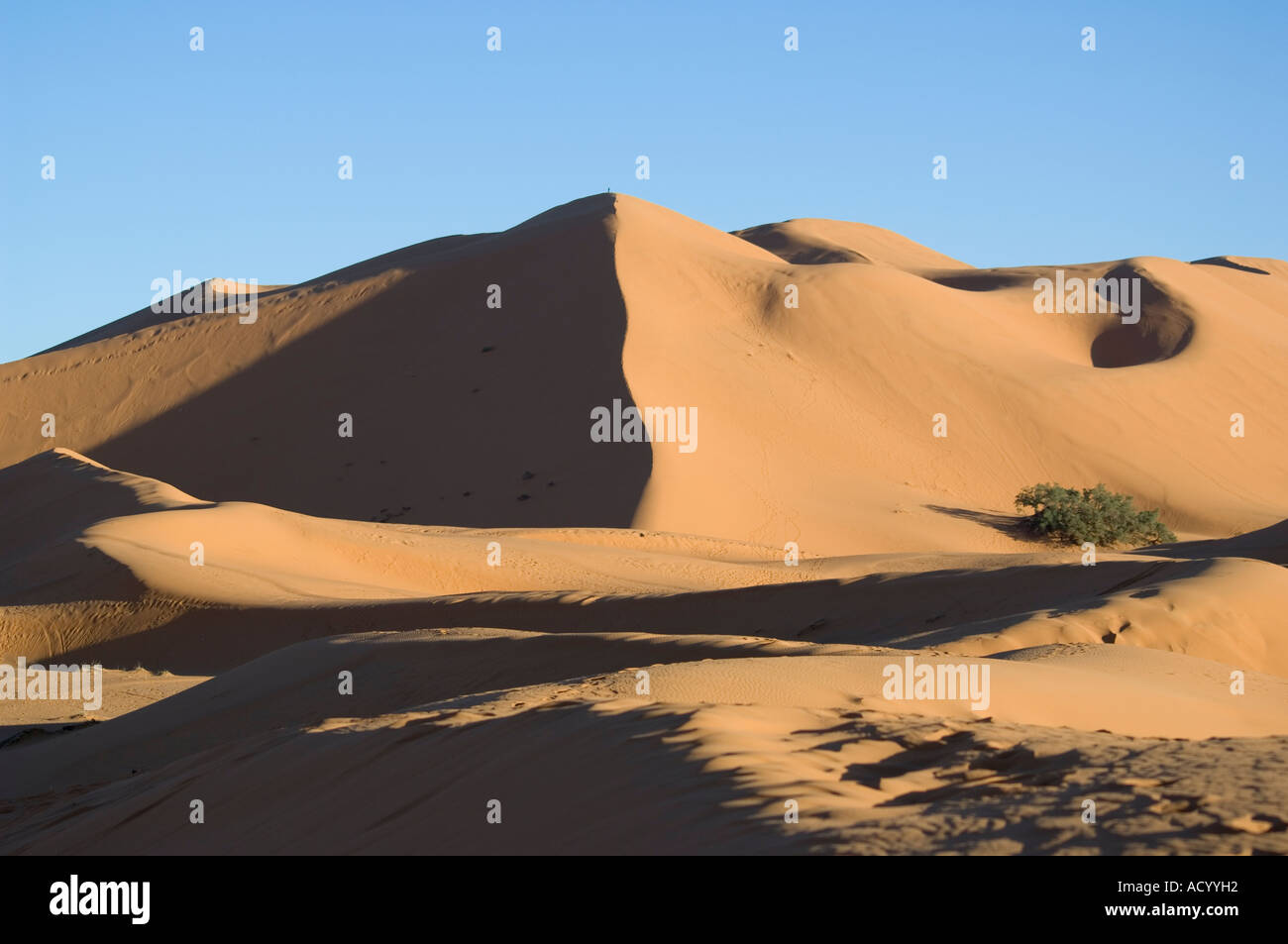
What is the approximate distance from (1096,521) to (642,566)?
10.9m

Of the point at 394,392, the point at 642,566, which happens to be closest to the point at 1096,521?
the point at 642,566

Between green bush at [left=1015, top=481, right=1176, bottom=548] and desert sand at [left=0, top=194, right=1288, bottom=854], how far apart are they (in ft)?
1.81

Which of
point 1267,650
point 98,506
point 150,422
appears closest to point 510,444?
point 98,506

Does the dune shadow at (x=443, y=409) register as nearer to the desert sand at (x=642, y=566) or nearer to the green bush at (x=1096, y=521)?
the desert sand at (x=642, y=566)

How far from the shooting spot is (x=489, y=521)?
2403cm

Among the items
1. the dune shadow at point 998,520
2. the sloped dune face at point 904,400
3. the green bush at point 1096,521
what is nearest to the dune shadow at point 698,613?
the sloped dune face at point 904,400

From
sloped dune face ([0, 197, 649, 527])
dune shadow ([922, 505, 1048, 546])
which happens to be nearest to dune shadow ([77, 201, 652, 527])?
sloped dune face ([0, 197, 649, 527])

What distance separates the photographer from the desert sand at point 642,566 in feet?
14.4

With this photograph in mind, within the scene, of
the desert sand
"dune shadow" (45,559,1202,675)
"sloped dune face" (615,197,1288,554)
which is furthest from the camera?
"sloped dune face" (615,197,1288,554)

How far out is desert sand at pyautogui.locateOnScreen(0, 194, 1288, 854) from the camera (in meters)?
4.39

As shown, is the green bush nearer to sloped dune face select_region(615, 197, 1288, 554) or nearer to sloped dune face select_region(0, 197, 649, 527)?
sloped dune face select_region(615, 197, 1288, 554)

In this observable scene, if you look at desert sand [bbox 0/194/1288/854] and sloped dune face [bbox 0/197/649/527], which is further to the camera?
sloped dune face [bbox 0/197/649/527]
